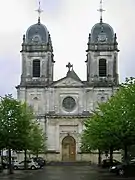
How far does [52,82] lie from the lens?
9612 centimetres

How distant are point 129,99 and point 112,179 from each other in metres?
9.87

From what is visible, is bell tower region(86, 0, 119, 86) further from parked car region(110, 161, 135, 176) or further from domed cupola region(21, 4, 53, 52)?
parked car region(110, 161, 135, 176)

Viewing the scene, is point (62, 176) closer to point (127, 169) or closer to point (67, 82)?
point (127, 169)

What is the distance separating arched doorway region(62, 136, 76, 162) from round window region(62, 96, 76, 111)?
5.25 m

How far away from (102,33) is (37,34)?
38.1 feet

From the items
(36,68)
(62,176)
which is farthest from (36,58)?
(62,176)

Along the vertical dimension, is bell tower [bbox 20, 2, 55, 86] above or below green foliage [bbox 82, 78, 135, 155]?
above

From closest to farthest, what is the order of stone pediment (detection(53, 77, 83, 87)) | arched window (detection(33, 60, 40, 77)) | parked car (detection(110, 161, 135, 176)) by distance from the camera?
parked car (detection(110, 161, 135, 176))
arched window (detection(33, 60, 40, 77))
stone pediment (detection(53, 77, 83, 87))

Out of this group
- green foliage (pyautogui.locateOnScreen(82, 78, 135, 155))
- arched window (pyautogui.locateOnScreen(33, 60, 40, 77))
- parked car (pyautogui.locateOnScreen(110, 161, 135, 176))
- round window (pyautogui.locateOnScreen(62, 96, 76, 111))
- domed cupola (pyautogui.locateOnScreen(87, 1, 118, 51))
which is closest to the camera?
parked car (pyautogui.locateOnScreen(110, 161, 135, 176))

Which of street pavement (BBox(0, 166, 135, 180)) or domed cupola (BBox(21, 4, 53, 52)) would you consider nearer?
street pavement (BBox(0, 166, 135, 180))

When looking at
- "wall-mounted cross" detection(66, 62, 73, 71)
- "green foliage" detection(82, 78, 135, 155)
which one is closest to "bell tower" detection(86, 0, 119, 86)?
"wall-mounted cross" detection(66, 62, 73, 71)

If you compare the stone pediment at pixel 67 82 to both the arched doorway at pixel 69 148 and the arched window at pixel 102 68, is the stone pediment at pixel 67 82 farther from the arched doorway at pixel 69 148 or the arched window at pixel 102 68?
the arched doorway at pixel 69 148

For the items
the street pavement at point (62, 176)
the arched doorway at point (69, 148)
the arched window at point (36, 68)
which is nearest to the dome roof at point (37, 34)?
the arched window at point (36, 68)

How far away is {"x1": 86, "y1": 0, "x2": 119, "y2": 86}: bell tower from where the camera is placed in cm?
→ 9531
